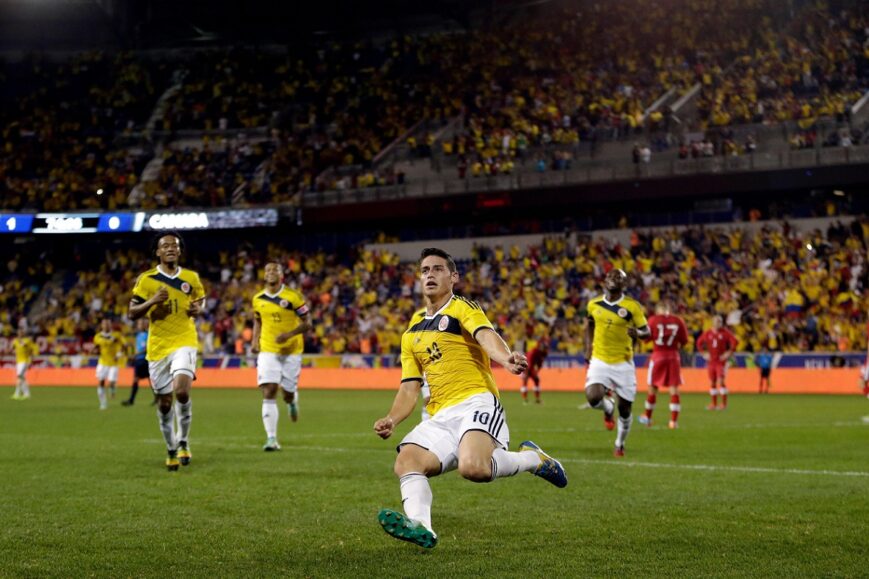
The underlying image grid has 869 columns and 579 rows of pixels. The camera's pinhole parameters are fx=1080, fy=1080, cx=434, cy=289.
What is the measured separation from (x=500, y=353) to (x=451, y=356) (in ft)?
2.83

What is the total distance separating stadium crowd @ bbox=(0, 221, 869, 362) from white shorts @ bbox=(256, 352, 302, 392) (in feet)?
60.1

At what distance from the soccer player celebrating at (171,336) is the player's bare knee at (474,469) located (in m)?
6.50

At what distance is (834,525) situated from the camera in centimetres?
870

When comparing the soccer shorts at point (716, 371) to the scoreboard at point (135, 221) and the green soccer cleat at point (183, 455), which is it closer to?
the green soccer cleat at point (183, 455)

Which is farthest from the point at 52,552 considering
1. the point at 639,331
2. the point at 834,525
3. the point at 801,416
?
the point at 801,416

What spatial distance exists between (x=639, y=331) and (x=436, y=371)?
7242 millimetres

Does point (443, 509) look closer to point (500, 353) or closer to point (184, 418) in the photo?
point (500, 353)

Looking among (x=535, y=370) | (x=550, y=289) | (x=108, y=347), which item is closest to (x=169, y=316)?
(x=108, y=347)

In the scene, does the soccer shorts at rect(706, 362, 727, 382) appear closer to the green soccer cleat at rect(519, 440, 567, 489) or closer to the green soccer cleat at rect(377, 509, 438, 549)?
A: the green soccer cleat at rect(519, 440, 567, 489)

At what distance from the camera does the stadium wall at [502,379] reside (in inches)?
1262

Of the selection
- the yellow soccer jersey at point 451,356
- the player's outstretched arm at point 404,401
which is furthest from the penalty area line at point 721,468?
the player's outstretched arm at point 404,401

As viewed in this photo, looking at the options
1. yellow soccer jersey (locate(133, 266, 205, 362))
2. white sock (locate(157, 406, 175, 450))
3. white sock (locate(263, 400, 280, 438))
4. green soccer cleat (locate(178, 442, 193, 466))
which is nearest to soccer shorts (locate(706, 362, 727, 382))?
white sock (locate(263, 400, 280, 438))

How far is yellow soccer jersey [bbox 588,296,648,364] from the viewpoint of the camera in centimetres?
1537

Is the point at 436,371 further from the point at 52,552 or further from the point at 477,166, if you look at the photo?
the point at 477,166
